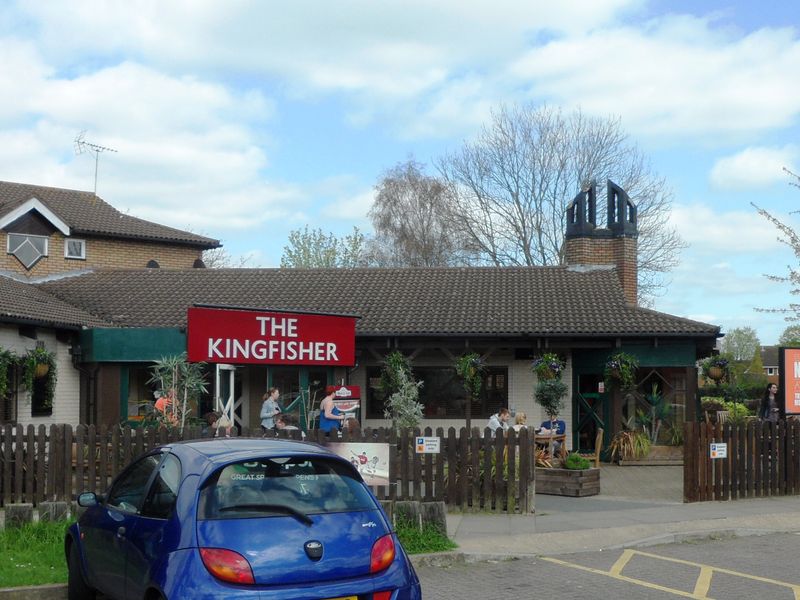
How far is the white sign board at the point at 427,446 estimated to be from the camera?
12.8m

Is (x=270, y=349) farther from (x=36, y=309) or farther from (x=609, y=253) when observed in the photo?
(x=609, y=253)

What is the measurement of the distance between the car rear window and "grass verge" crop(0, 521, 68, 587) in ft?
9.77

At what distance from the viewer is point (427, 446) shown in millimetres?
12812

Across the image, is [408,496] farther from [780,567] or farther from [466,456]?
[780,567]

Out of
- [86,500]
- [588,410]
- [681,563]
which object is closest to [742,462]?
[681,563]

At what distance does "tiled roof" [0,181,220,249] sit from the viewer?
92.6 ft

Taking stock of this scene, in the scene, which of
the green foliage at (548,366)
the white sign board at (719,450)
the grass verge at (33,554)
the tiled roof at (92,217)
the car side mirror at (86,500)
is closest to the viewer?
the car side mirror at (86,500)

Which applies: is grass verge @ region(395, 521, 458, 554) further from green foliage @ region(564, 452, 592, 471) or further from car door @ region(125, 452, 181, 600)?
green foliage @ region(564, 452, 592, 471)

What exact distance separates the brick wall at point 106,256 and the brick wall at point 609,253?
12763 millimetres

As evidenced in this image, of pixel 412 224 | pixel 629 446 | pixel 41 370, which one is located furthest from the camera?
pixel 412 224

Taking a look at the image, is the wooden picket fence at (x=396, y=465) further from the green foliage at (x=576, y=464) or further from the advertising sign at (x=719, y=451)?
the advertising sign at (x=719, y=451)

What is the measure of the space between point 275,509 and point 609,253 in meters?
21.8

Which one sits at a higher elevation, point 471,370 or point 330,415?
point 471,370

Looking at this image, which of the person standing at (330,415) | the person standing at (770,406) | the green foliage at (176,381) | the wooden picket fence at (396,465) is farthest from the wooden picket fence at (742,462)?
the green foliage at (176,381)
